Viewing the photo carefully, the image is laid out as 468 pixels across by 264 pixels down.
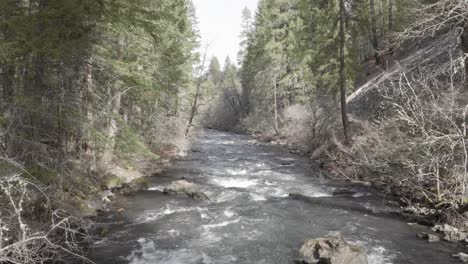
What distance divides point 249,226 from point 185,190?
4.67 metres

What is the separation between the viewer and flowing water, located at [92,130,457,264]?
977 centimetres

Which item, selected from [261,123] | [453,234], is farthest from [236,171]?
[261,123]

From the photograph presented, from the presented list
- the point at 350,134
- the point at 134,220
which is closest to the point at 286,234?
the point at 134,220

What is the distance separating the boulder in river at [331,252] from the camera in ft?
28.8

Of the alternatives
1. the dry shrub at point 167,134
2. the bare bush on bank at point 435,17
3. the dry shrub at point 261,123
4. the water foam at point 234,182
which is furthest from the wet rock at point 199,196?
the dry shrub at point 261,123

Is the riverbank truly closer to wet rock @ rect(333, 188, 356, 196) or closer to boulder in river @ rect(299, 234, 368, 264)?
wet rock @ rect(333, 188, 356, 196)

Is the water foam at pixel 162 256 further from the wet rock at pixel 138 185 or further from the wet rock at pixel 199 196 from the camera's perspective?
the wet rock at pixel 138 185

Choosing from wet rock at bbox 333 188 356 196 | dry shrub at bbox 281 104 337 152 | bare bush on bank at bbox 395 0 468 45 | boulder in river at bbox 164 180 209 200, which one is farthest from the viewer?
dry shrub at bbox 281 104 337 152

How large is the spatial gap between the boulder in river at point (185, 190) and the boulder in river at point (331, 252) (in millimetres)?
6535

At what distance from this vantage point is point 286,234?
Result: 1134 cm

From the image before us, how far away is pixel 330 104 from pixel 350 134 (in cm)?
818

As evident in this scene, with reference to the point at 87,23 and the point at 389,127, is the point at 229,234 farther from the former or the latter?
the point at 389,127

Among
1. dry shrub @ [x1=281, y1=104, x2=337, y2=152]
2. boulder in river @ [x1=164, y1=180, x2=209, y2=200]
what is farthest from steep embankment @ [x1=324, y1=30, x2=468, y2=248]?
dry shrub @ [x1=281, y1=104, x2=337, y2=152]

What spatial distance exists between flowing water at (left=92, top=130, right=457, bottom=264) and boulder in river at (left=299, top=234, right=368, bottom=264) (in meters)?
0.43
